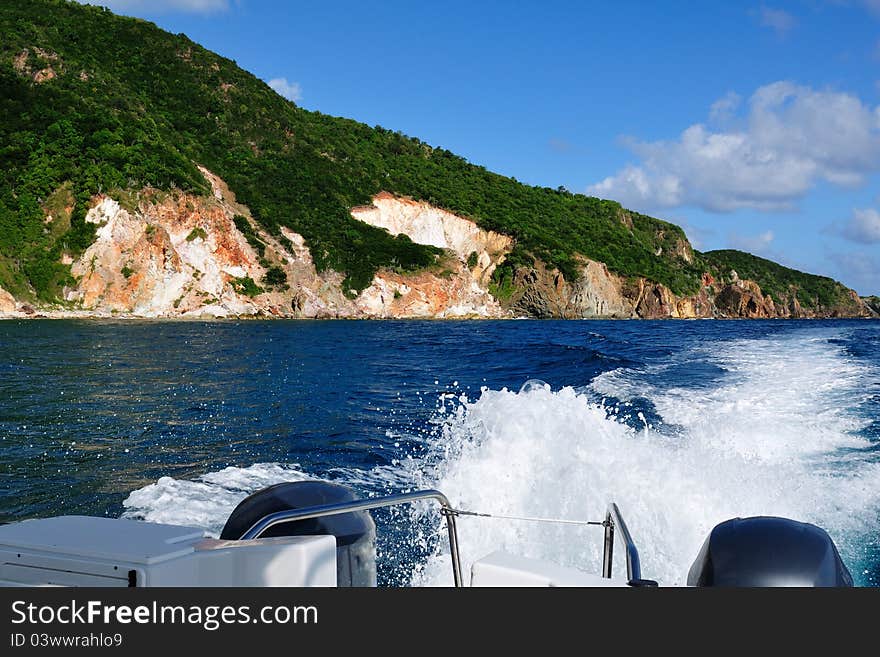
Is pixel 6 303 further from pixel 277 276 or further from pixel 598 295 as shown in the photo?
pixel 598 295

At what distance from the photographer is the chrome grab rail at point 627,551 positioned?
290cm

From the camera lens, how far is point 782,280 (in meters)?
126

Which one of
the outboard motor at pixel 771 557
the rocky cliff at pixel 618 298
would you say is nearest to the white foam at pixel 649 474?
the outboard motor at pixel 771 557

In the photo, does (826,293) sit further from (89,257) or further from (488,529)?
(488,529)

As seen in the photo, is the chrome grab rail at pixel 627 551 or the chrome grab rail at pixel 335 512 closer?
the chrome grab rail at pixel 335 512

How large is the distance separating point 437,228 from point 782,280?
82.7 meters

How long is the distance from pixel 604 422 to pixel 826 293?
13277 cm

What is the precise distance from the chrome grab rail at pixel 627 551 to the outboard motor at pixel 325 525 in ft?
3.70

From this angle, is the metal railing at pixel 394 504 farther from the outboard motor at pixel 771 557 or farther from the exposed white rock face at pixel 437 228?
the exposed white rock face at pixel 437 228

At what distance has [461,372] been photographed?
16.7 metres

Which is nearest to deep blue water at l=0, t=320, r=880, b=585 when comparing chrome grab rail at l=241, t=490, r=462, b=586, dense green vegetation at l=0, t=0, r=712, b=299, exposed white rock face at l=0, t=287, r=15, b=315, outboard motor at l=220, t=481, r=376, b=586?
outboard motor at l=220, t=481, r=376, b=586

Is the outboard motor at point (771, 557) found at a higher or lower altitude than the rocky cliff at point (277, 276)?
lower

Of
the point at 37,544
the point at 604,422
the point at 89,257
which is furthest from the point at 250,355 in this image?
the point at 89,257

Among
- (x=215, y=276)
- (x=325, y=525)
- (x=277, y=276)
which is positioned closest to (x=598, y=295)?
(x=277, y=276)
